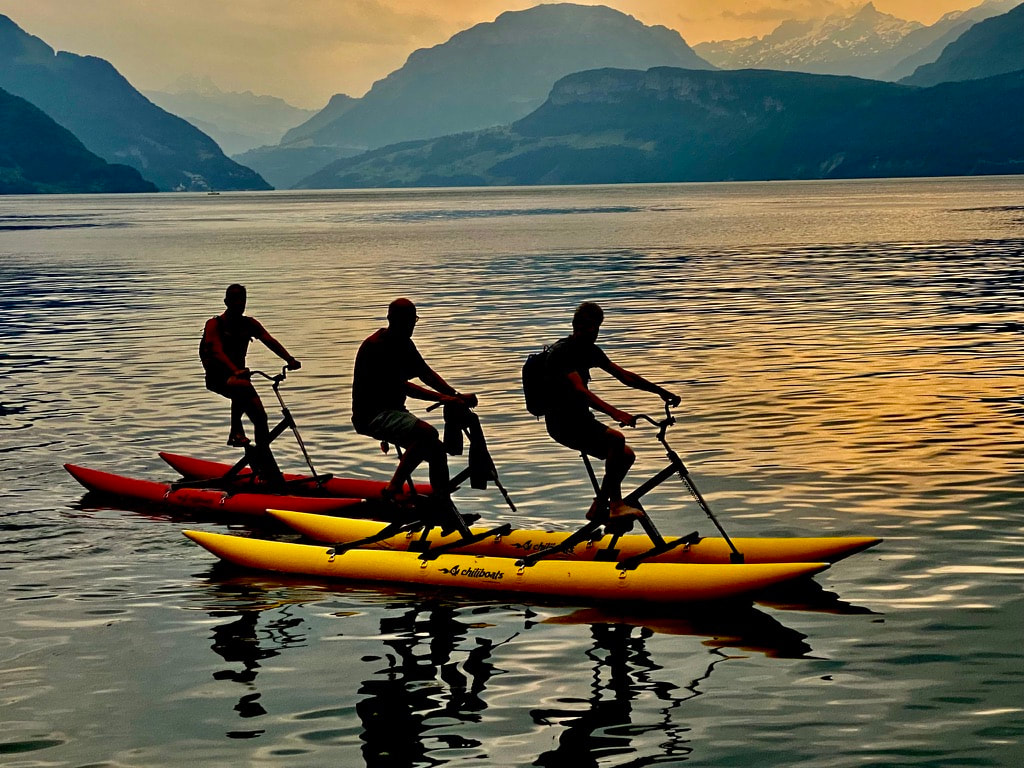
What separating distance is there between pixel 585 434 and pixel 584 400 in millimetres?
421

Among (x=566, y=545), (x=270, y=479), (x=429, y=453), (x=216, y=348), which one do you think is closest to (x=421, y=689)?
(x=566, y=545)

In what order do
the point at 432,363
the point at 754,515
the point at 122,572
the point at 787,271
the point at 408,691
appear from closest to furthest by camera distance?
the point at 408,691 → the point at 122,572 → the point at 754,515 → the point at 432,363 → the point at 787,271

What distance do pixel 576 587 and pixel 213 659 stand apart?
3.77 metres

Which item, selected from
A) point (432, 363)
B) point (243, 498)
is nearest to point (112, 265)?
point (432, 363)

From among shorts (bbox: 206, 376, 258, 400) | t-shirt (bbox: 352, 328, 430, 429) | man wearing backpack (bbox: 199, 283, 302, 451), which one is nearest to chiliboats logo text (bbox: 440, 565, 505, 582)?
t-shirt (bbox: 352, 328, 430, 429)

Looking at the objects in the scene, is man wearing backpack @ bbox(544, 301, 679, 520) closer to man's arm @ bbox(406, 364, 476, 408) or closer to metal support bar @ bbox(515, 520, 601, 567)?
metal support bar @ bbox(515, 520, 601, 567)

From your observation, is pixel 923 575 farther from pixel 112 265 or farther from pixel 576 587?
pixel 112 265

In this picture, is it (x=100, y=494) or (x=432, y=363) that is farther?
(x=432, y=363)

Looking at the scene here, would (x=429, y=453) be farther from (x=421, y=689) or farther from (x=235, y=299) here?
(x=235, y=299)

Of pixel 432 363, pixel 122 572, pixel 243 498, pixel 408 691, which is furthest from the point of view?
pixel 432 363

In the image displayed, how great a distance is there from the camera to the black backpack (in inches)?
527

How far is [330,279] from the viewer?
2514 inches

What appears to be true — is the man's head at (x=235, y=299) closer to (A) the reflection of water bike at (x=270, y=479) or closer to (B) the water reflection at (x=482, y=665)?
(A) the reflection of water bike at (x=270, y=479)

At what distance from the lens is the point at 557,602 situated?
1348cm
